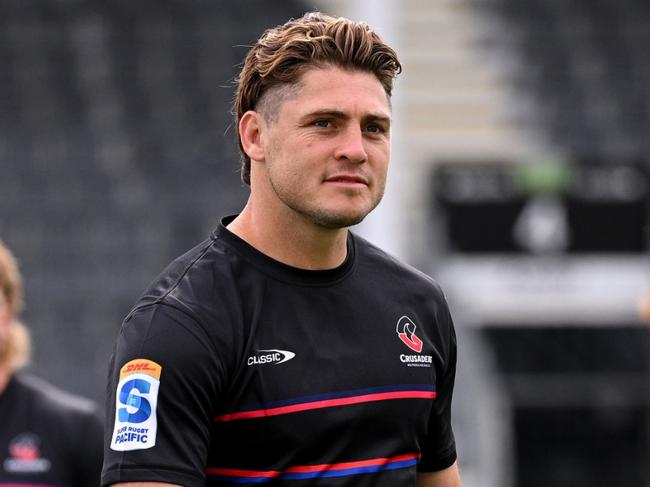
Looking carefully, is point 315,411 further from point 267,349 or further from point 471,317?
point 471,317

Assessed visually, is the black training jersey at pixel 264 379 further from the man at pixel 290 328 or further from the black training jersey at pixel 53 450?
the black training jersey at pixel 53 450

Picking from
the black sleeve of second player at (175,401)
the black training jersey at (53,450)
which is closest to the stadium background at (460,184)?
the black training jersey at (53,450)

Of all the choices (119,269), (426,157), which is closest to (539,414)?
(426,157)

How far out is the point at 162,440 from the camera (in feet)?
7.05

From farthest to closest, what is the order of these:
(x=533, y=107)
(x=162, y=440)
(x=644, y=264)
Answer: (x=533, y=107), (x=644, y=264), (x=162, y=440)

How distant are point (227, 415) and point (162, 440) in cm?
12

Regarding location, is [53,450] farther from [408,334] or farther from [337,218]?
[337,218]

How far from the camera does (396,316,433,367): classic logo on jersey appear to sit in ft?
7.89

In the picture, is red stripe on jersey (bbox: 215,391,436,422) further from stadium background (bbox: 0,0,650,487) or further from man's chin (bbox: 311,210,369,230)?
stadium background (bbox: 0,0,650,487)

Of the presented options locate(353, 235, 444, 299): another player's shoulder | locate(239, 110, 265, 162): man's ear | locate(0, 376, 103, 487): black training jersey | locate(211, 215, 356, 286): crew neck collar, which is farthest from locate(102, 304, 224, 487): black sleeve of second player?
locate(0, 376, 103, 487): black training jersey

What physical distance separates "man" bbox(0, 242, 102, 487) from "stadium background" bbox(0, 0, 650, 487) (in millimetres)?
5370

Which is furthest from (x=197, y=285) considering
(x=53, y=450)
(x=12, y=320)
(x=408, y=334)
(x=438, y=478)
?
(x=12, y=320)

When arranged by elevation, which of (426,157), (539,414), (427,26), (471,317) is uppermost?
(427,26)

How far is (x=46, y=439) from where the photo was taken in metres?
3.95
